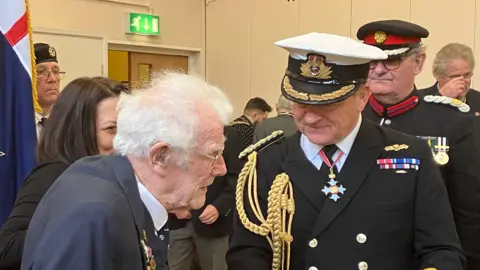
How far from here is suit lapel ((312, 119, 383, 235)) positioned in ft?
5.39

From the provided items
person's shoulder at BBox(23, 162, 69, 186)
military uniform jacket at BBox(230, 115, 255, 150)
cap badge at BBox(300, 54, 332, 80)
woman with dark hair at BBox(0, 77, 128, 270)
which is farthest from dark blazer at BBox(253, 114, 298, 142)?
cap badge at BBox(300, 54, 332, 80)

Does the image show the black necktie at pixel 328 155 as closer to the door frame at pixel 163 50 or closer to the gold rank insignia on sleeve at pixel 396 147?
the gold rank insignia on sleeve at pixel 396 147

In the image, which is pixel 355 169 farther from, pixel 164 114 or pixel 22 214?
pixel 22 214

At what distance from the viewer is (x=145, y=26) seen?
24.9 feet

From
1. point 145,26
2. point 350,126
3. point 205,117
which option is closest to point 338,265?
point 350,126

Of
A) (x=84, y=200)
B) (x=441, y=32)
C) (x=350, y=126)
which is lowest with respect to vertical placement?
(x=84, y=200)

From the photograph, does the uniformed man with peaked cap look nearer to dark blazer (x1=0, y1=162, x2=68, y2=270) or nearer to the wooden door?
dark blazer (x1=0, y1=162, x2=68, y2=270)

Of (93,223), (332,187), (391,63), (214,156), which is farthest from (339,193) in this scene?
(93,223)

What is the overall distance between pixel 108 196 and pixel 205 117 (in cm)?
29

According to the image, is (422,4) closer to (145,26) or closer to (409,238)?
(145,26)

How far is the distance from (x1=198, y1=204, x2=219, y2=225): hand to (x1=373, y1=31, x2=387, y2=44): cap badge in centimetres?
170

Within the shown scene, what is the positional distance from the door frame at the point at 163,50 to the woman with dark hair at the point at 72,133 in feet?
17.7

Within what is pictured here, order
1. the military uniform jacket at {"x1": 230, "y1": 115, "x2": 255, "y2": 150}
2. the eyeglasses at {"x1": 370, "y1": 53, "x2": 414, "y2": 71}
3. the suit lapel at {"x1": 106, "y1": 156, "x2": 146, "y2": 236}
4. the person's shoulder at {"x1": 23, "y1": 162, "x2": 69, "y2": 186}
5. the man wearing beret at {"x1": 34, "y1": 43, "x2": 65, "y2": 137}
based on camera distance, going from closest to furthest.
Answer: the suit lapel at {"x1": 106, "y1": 156, "x2": 146, "y2": 236} < the person's shoulder at {"x1": 23, "y1": 162, "x2": 69, "y2": 186} < the eyeglasses at {"x1": 370, "y1": 53, "x2": 414, "y2": 71} < the man wearing beret at {"x1": 34, "y1": 43, "x2": 65, "y2": 137} < the military uniform jacket at {"x1": 230, "y1": 115, "x2": 255, "y2": 150}

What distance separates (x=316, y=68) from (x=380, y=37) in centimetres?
63
